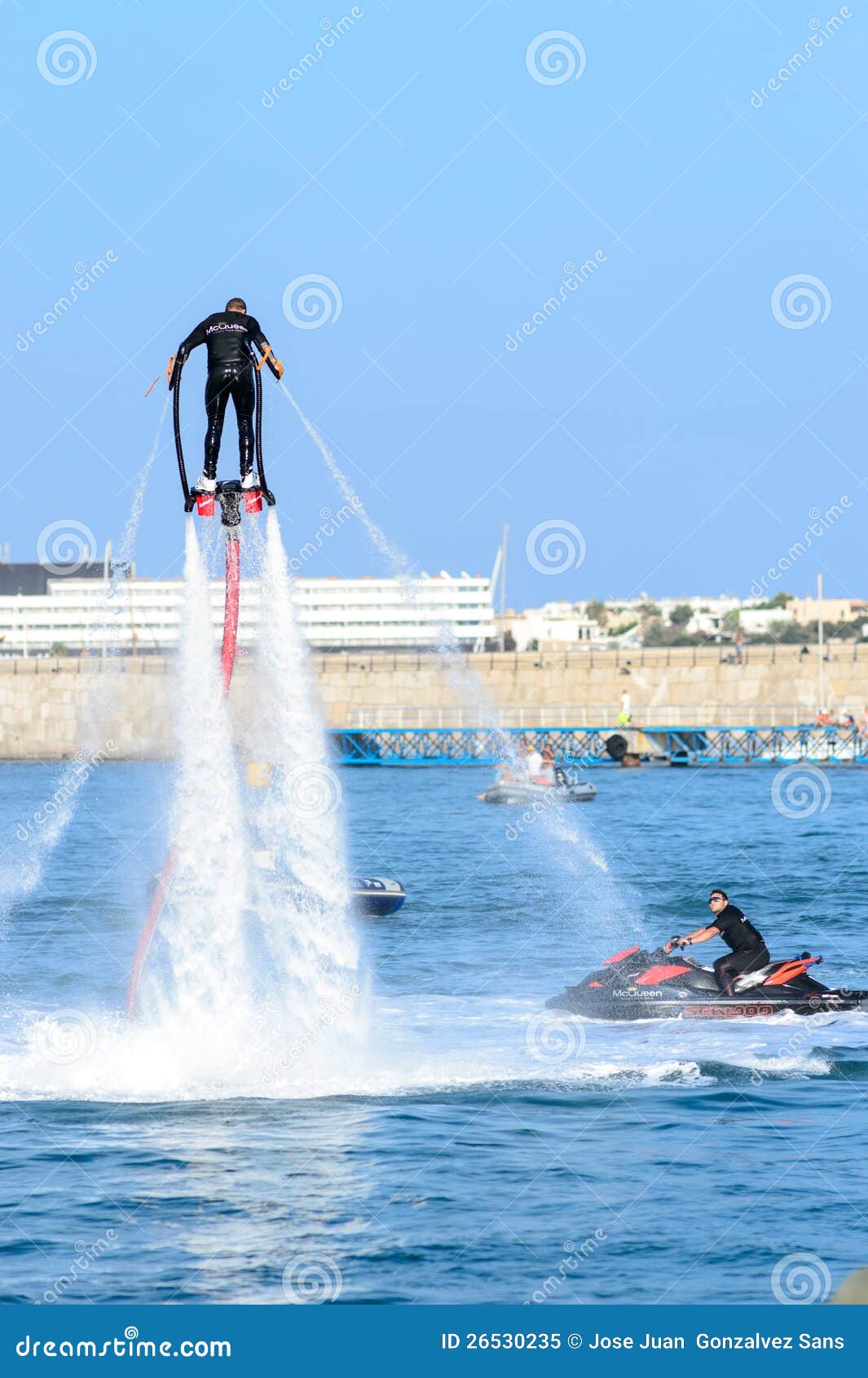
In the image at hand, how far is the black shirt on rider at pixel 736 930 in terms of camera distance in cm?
2448

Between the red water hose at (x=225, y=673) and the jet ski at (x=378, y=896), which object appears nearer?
the red water hose at (x=225, y=673)

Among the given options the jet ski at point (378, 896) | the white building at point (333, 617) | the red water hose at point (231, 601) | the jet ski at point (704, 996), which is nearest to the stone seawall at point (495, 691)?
the white building at point (333, 617)

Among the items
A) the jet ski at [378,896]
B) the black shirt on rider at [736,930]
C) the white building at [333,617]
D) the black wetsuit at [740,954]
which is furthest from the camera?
the white building at [333,617]

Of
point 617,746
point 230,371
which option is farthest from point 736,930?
point 617,746

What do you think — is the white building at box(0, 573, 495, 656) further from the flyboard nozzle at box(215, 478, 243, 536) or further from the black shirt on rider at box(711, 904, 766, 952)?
the flyboard nozzle at box(215, 478, 243, 536)

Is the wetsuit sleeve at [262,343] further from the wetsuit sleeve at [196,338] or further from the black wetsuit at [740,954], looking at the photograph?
the black wetsuit at [740,954]

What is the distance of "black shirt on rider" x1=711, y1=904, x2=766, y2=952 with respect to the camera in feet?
80.3

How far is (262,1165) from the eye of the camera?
1739 cm

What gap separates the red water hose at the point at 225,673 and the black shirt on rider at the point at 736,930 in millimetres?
8353

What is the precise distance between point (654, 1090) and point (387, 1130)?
3.78 metres

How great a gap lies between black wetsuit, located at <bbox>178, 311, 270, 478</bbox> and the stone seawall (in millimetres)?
91044

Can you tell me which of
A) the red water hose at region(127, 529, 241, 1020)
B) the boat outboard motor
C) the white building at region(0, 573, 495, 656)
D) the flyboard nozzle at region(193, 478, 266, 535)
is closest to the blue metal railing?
the boat outboard motor
